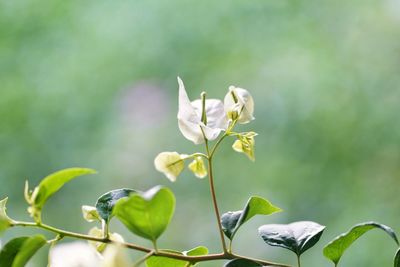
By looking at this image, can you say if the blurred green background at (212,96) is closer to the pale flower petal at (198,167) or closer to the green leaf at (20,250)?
the pale flower petal at (198,167)

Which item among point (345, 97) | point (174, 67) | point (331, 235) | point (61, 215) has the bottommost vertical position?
point (331, 235)

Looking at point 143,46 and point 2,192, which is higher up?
point 143,46

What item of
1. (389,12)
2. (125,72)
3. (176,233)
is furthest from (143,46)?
(389,12)

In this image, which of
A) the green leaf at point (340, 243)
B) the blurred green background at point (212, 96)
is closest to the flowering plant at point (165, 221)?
the green leaf at point (340, 243)

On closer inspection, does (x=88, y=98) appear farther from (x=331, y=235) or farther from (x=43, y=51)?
(x=331, y=235)

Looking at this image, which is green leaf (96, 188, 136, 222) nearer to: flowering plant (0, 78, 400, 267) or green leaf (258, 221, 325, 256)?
flowering plant (0, 78, 400, 267)

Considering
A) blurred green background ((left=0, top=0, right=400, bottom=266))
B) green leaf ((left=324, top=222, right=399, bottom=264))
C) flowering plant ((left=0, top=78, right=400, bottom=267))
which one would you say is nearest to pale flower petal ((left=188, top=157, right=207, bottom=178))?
flowering plant ((left=0, top=78, right=400, bottom=267))

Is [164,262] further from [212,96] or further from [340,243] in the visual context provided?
[212,96]
